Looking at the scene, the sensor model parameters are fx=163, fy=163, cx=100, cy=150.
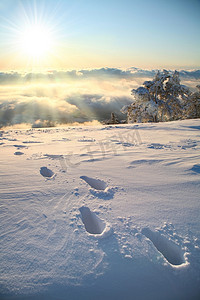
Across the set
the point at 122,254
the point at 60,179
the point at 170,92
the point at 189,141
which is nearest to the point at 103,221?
the point at 122,254

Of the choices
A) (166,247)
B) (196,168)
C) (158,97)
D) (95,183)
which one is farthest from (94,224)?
(158,97)

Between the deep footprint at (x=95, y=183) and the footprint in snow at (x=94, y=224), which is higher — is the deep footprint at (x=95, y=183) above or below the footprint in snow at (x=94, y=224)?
above

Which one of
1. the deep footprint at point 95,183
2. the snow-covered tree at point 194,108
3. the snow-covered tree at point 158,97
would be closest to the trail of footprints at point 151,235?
the deep footprint at point 95,183

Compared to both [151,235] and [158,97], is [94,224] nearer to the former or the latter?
[151,235]

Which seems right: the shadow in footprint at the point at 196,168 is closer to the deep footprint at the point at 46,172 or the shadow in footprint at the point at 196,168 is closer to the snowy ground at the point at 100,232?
the snowy ground at the point at 100,232

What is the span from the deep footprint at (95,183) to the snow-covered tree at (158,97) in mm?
13291

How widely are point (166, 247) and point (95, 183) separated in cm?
121

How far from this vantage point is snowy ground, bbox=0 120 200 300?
108 centimetres

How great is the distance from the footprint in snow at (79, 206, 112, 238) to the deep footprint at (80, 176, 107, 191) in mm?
536

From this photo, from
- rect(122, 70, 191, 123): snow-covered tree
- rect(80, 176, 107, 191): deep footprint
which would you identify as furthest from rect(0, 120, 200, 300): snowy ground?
rect(122, 70, 191, 123): snow-covered tree

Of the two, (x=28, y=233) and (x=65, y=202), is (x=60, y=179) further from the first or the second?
(x=28, y=233)

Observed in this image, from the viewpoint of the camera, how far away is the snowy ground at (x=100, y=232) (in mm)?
1081

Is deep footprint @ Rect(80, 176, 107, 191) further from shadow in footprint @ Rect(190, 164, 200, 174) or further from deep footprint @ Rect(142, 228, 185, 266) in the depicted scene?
shadow in footprint @ Rect(190, 164, 200, 174)

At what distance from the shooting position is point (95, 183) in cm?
235
